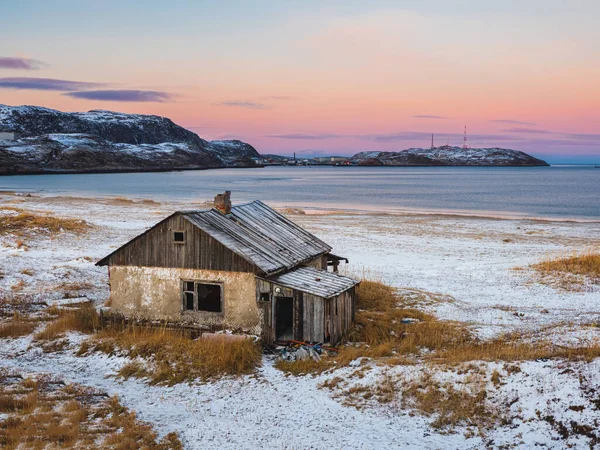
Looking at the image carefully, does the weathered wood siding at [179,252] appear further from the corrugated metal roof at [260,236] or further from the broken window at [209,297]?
the broken window at [209,297]

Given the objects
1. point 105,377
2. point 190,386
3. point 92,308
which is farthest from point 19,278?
point 190,386

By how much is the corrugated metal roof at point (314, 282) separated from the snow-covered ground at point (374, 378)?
2.41 m

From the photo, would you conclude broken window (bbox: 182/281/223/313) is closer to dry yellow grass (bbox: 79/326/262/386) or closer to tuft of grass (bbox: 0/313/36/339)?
dry yellow grass (bbox: 79/326/262/386)

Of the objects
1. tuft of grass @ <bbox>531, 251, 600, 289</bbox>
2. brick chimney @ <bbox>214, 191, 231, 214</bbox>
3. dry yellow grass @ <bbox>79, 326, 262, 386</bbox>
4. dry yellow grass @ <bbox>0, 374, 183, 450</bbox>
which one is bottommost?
dry yellow grass @ <bbox>0, 374, 183, 450</bbox>

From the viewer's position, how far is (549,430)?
34.1 feet

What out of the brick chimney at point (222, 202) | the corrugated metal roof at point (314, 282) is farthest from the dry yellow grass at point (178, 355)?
the brick chimney at point (222, 202)

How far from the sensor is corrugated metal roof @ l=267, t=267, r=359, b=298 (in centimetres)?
1623

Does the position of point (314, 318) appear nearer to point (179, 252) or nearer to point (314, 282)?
point (314, 282)

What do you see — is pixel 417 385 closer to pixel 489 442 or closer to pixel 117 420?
pixel 489 442

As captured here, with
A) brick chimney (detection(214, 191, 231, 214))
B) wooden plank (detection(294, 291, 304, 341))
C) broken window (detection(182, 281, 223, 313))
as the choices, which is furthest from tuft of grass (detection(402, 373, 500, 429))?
brick chimney (detection(214, 191, 231, 214))

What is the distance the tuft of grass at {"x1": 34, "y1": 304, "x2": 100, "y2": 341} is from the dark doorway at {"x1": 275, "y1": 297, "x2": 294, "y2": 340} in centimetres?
598

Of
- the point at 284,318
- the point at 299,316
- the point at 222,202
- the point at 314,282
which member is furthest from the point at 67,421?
the point at 222,202

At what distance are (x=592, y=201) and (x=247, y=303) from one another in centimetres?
8901

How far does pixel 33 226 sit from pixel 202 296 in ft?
75.9
